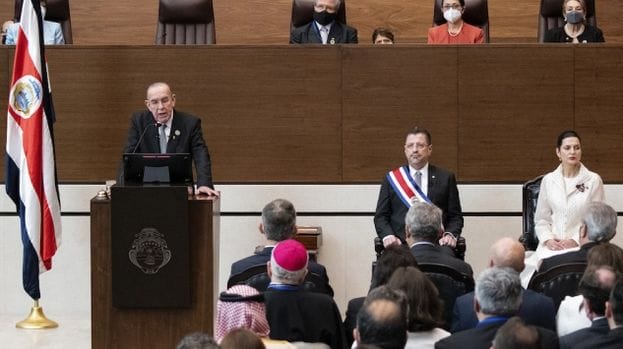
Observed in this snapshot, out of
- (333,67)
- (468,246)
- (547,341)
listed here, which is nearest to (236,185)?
(333,67)

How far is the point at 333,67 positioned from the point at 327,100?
241 millimetres

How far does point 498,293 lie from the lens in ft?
16.0

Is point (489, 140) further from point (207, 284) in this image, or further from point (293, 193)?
point (207, 284)

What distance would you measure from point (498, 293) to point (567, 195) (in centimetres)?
357

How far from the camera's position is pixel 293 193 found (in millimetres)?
9297

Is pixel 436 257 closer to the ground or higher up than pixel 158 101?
closer to the ground

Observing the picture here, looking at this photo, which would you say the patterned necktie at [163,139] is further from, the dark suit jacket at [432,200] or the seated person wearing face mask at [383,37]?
the seated person wearing face mask at [383,37]

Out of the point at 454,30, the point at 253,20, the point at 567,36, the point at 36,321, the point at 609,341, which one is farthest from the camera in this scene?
the point at 253,20

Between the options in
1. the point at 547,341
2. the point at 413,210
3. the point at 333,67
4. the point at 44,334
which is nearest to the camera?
the point at 547,341

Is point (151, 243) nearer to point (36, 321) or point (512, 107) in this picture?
point (36, 321)

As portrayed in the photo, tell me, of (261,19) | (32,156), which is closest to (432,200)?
(32,156)

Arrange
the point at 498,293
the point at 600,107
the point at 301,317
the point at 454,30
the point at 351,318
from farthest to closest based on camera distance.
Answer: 1. the point at 454,30
2. the point at 600,107
3. the point at 351,318
4. the point at 301,317
5. the point at 498,293

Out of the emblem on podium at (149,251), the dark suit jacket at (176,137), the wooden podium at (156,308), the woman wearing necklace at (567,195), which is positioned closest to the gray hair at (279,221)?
the wooden podium at (156,308)

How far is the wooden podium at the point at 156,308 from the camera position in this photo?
263 inches
